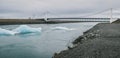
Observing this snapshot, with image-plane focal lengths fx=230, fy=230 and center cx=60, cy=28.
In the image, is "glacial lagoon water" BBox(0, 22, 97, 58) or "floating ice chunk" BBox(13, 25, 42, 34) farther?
"floating ice chunk" BBox(13, 25, 42, 34)

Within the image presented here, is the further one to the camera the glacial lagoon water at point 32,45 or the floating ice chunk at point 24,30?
the floating ice chunk at point 24,30

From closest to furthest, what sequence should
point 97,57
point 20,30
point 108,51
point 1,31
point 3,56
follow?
1. point 97,57
2. point 108,51
3. point 3,56
4. point 1,31
5. point 20,30

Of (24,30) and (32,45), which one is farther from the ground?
(32,45)

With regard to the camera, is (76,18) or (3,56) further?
(76,18)

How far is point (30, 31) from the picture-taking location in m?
33.8

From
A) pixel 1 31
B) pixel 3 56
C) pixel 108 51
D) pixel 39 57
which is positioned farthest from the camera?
pixel 1 31

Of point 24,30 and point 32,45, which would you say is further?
point 24,30

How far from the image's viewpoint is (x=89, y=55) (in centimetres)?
700

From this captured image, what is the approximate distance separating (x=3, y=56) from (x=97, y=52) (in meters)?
5.94

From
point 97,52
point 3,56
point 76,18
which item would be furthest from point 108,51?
point 76,18

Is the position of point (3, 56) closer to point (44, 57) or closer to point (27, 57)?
point (27, 57)

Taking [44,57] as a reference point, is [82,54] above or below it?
above

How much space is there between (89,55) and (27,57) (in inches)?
184

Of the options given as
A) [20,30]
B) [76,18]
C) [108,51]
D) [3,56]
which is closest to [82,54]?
[108,51]
